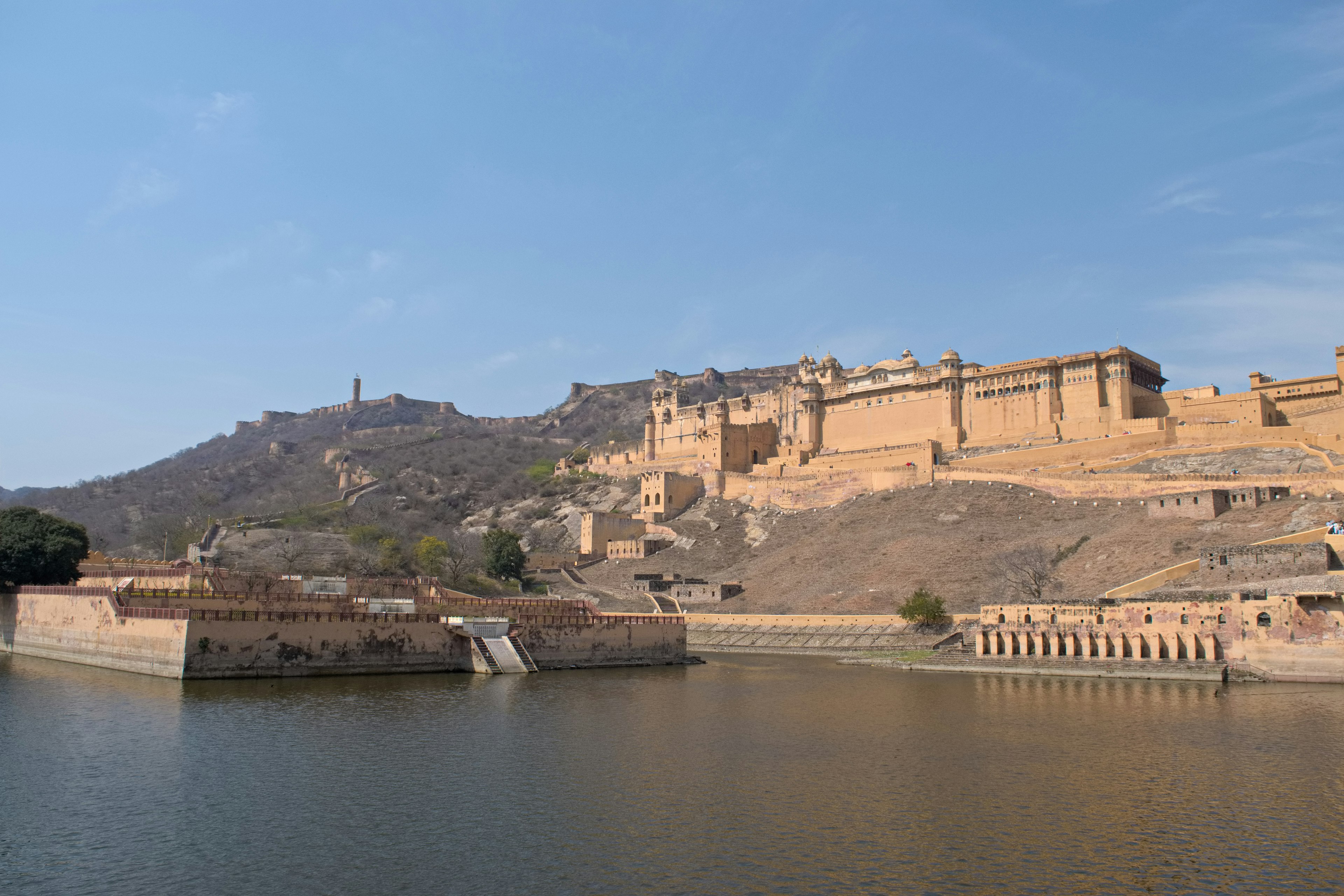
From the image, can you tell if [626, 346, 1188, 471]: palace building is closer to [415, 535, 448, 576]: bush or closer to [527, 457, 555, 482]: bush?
[527, 457, 555, 482]: bush

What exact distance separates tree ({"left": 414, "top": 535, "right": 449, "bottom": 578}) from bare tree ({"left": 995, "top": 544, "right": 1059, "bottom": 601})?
35234 millimetres

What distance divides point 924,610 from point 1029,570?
5.55 meters

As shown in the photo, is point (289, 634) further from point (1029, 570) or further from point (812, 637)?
point (1029, 570)

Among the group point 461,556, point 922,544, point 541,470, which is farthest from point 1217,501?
point 541,470

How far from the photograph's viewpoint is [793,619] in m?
53.6

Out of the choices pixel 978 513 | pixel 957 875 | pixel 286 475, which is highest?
pixel 286 475

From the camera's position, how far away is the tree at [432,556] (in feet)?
217

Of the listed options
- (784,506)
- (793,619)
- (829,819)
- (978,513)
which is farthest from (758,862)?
(784,506)

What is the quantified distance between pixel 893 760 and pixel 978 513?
42.3 metres

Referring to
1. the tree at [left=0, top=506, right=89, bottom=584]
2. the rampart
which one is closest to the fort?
the rampart

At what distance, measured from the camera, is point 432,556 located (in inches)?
2621

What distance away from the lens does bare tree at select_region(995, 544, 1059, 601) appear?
45.9 meters

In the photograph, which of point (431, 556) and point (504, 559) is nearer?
point (431, 556)

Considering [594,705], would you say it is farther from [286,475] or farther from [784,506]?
[286,475]
